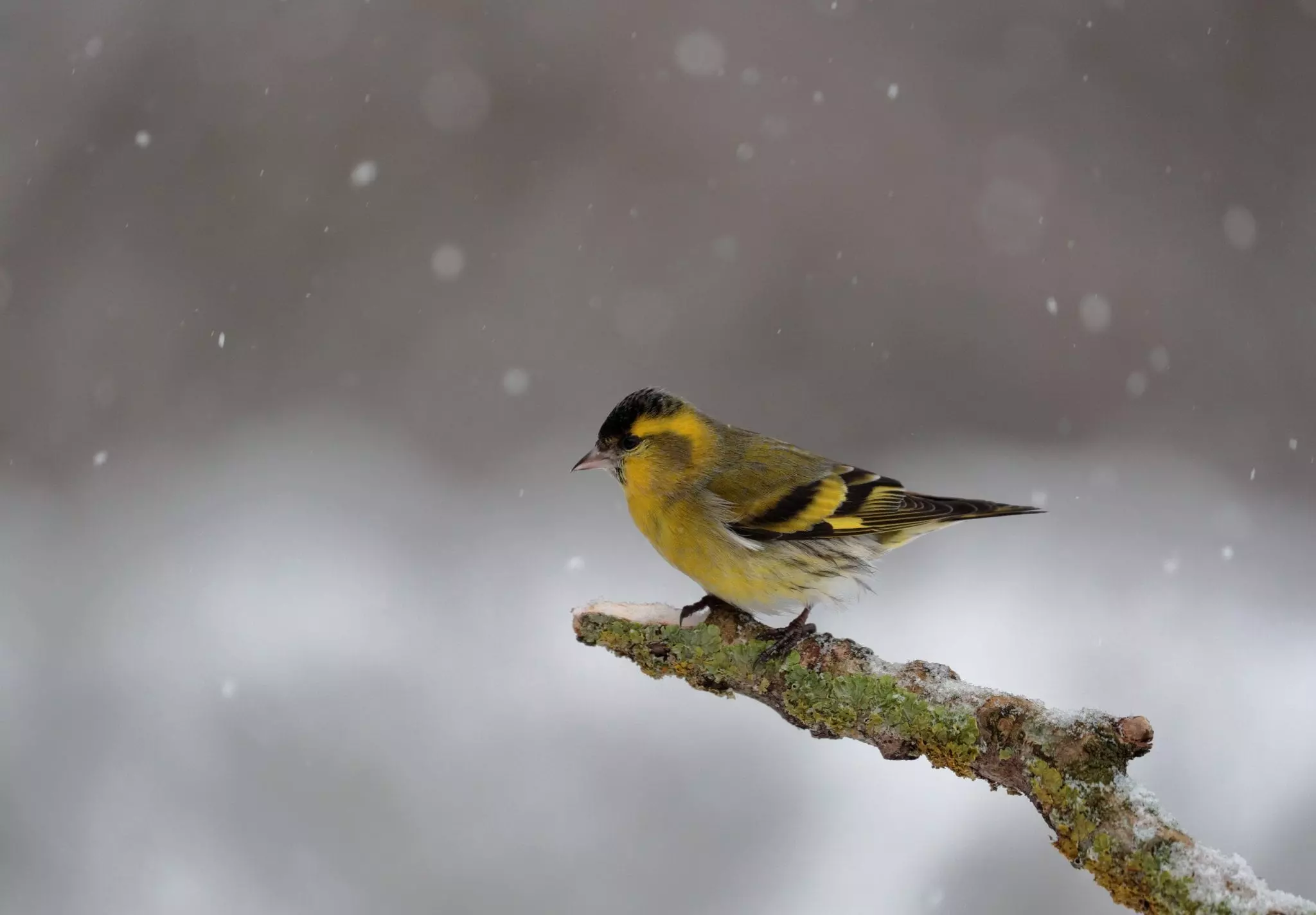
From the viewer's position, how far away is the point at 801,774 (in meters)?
4.64

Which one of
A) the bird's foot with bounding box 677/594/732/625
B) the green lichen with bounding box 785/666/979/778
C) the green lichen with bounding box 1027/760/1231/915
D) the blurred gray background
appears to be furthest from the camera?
the blurred gray background

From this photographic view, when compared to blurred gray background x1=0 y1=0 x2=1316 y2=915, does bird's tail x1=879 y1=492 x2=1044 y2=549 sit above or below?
below

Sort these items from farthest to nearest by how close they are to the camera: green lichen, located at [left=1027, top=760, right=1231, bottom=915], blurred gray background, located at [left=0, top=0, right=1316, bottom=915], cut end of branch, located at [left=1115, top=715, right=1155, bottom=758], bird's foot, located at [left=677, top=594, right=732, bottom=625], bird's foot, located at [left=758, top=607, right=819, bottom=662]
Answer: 1. blurred gray background, located at [left=0, top=0, right=1316, bottom=915]
2. bird's foot, located at [left=677, top=594, right=732, bottom=625]
3. bird's foot, located at [left=758, top=607, right=819, bottom=662]
4. cut end of branch, located at [left=1115, top=715, right=1155, bottom=758]
5. green lichen, located at [left=1027, top=760, right=1231, bottom=915]

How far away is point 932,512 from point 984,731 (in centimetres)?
87

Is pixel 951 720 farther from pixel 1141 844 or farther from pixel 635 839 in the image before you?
pixel 635 839

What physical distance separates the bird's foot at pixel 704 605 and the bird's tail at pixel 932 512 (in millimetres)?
460

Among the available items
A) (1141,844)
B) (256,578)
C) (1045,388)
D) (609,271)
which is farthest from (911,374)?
(1141,844)

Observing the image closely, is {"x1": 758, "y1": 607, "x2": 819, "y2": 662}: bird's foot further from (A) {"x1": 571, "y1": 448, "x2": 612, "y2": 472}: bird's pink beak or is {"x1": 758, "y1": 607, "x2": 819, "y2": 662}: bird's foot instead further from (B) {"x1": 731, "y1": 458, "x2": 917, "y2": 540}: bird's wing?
(A) {"x1": 571, "y1": 448, "x2": 612, "y2": 472}: bird's pink beak

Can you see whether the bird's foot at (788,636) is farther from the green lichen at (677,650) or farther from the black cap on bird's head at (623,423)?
the black cap on bird's head at (623,423)

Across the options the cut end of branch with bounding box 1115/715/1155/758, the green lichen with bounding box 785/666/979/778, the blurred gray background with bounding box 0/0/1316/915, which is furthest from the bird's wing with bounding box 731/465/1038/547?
the blurred gray background with bounding box 0/0/1316/915

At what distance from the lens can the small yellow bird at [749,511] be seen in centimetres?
253

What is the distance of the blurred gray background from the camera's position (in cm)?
590

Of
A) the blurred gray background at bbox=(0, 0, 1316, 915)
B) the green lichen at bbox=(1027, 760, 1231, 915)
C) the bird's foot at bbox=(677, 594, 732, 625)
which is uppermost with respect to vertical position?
the blurred gray background at bbox=(0, 0, 1316, 915)

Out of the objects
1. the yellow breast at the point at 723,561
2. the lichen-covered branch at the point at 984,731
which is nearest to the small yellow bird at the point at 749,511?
the yellow breast at the point at 723,561
